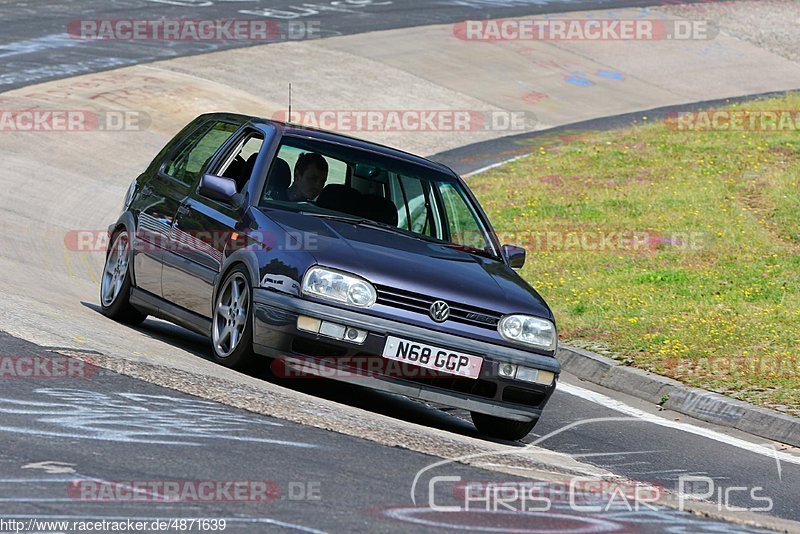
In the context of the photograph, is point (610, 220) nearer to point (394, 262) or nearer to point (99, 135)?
point (99, 135)

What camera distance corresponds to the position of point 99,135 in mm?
21047

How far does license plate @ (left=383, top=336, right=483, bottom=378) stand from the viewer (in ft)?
25.6

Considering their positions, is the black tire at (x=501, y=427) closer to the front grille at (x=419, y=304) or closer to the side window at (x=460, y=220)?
the front grille at (x=419, y=304)

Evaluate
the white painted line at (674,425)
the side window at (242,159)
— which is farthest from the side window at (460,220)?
the white painted line at (674,425)

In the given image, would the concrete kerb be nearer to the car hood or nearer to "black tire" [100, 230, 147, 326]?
the car hood

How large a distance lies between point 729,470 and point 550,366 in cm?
126

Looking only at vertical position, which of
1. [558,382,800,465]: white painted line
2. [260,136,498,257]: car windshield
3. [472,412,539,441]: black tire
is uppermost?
[260,136,498,257]: car windshield

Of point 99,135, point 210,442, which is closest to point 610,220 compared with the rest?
point 99,135

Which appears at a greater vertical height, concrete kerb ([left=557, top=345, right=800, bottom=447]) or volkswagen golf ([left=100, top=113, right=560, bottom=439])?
volkswagen golf ([left=100, top=113, right=560, bottom=439])

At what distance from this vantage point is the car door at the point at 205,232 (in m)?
8.84

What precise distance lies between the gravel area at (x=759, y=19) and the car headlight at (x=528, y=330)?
26427mm

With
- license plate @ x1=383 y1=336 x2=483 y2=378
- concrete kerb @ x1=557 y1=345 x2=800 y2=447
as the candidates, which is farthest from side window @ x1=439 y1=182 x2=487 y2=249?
concrete kerb @ x1=557 y1=345 x2=800 y2=447

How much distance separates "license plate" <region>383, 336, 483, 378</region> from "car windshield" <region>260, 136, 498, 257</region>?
4.15 feet

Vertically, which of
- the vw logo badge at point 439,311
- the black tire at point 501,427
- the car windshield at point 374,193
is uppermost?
the car windshield at point 374,193
